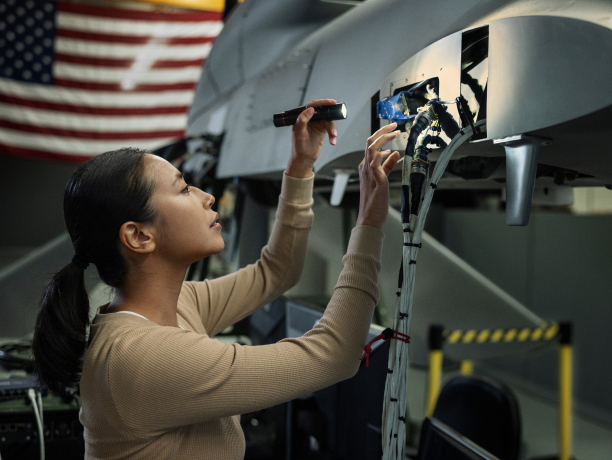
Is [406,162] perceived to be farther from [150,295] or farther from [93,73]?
[93,73]

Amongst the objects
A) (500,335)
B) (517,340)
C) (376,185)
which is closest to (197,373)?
(376,185)

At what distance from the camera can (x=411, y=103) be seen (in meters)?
0.64

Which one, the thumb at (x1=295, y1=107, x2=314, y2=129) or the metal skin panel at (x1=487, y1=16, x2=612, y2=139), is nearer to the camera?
the metal skin panel at (x1=487, y1=16, x2=612, y2=139)

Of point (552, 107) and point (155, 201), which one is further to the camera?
point (155, 201)

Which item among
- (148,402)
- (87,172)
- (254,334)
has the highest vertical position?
(87,172)

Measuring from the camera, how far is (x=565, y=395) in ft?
6.49

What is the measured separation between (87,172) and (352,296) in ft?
1.11

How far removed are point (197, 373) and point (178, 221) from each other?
19 centimetres

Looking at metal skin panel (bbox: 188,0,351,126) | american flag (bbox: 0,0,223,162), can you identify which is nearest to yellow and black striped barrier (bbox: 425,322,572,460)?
metal skin panel (bbox: 188,0,351,126)

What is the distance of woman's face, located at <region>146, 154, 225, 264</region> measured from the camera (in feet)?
2.12

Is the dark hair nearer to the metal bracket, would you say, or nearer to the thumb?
the thumb

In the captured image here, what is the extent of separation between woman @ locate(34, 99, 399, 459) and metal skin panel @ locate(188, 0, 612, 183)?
0.08 meters

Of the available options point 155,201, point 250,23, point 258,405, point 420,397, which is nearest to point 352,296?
point 258,405

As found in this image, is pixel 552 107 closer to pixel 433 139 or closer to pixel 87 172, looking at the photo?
pixel 433 139
